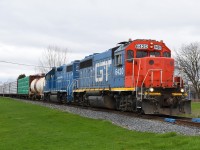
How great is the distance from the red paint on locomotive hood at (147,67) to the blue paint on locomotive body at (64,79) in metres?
10.4

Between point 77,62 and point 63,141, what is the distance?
19219mm

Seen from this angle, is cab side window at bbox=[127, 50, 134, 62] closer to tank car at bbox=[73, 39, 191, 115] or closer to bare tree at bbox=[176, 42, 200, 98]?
tank car at bbox=[73, 39, 191, 115]

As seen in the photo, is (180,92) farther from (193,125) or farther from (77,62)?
(77,62)

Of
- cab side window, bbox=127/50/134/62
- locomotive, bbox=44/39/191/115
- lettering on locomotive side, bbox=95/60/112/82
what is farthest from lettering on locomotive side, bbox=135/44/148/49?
lettering on locomotive side, bbox=95/60/112/82

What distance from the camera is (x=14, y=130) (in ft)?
43.5

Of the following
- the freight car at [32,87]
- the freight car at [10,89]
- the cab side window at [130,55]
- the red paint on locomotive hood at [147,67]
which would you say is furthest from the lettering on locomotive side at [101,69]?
the freight car at [10,89]

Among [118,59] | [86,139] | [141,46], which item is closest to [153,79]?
[141,46]

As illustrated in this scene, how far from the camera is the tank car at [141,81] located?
16.9 metres

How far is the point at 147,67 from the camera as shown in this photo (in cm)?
1783

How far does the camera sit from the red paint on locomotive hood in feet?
58.2

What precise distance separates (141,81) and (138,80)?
19 centimetres

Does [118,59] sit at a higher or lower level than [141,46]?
lower

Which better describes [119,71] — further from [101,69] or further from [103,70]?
[101,69]

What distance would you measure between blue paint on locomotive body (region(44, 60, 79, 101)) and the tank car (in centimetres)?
669
